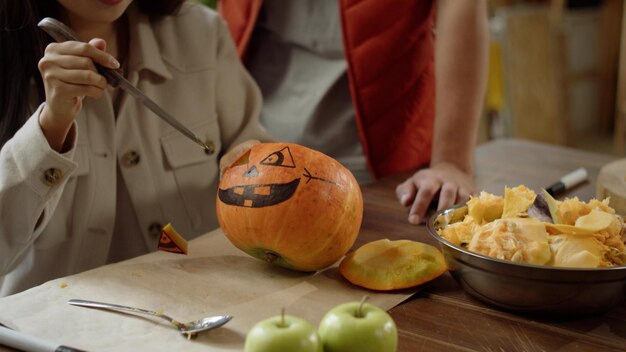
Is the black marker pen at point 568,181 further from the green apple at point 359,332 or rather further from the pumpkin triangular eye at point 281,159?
the green apple at point 359,332

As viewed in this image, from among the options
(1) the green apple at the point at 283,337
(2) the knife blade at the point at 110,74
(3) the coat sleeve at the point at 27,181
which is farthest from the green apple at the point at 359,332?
(3) the coat sleeve at the point at 27,181

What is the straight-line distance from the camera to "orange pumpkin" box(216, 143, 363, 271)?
1.00m

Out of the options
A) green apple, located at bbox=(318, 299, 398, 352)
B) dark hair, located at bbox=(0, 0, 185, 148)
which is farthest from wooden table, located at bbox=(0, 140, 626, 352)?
dark hair, located at bbox=(0, 0, 185, 148)

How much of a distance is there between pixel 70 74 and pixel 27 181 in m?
0.22

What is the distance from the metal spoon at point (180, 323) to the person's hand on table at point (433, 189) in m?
0.53

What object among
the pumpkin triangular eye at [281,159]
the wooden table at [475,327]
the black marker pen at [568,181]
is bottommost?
the black marker pen at [568,181]

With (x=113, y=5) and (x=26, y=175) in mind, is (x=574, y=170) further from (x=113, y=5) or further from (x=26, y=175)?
(x=26, y=175)

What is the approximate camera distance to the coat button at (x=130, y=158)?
146 centimetres

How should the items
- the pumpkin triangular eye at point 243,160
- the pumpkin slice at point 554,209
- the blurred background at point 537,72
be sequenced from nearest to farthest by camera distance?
the pumpkin slice at point 554,209 → the pumpkin triangular eye at point 243,160 → the blurred background at point 537,72

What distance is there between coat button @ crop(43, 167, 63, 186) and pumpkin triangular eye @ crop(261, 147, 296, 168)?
39 centimetres

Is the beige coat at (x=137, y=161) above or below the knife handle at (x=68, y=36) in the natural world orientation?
below

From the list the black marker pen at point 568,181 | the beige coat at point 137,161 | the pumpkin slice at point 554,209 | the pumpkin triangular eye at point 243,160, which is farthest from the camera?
the black marker pen at point 568,181

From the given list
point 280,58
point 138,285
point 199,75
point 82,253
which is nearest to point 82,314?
point 138,285

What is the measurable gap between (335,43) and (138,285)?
1012mm
